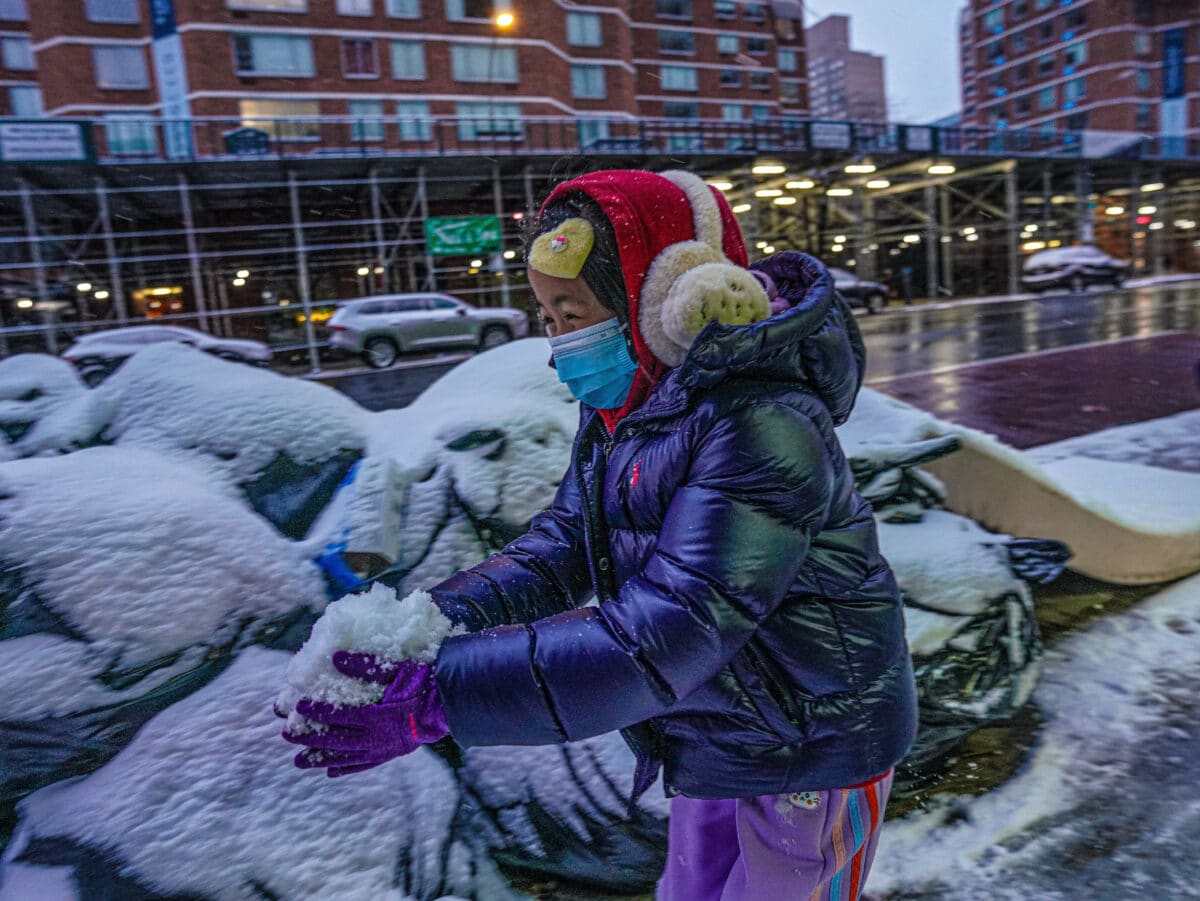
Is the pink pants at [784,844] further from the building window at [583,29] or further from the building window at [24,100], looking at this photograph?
the building window at [24,100]

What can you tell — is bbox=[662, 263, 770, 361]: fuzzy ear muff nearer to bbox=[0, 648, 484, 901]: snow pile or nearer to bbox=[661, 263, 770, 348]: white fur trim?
bbox=[661, 263, 770, 348]: white fur trim

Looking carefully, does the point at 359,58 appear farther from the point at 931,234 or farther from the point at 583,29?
the point at 931,234

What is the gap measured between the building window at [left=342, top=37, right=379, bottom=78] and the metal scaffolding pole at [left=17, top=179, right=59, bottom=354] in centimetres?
1457

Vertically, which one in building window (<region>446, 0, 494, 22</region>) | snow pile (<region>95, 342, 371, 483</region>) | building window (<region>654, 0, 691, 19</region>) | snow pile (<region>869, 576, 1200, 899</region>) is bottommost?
snow pile (<region>869, 576, 1200, 899</region>)

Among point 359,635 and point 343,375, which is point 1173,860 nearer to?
point 359,635

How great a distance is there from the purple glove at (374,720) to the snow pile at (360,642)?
11mm

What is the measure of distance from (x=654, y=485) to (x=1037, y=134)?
35.8 meters

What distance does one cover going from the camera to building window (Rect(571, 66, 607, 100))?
3659 cm

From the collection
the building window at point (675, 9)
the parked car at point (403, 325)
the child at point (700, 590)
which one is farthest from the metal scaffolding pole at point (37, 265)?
the building window at point (675, 9)

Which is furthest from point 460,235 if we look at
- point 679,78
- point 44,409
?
point 679,78

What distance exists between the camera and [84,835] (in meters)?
1.86

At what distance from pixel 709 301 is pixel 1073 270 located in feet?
108

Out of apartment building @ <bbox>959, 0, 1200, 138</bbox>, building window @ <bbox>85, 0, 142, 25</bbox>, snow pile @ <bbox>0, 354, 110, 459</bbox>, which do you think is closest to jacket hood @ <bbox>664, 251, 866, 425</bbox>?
snow pile @ <bbox>0, 354, 110, 459</bbox>

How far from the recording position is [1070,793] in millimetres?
2494
